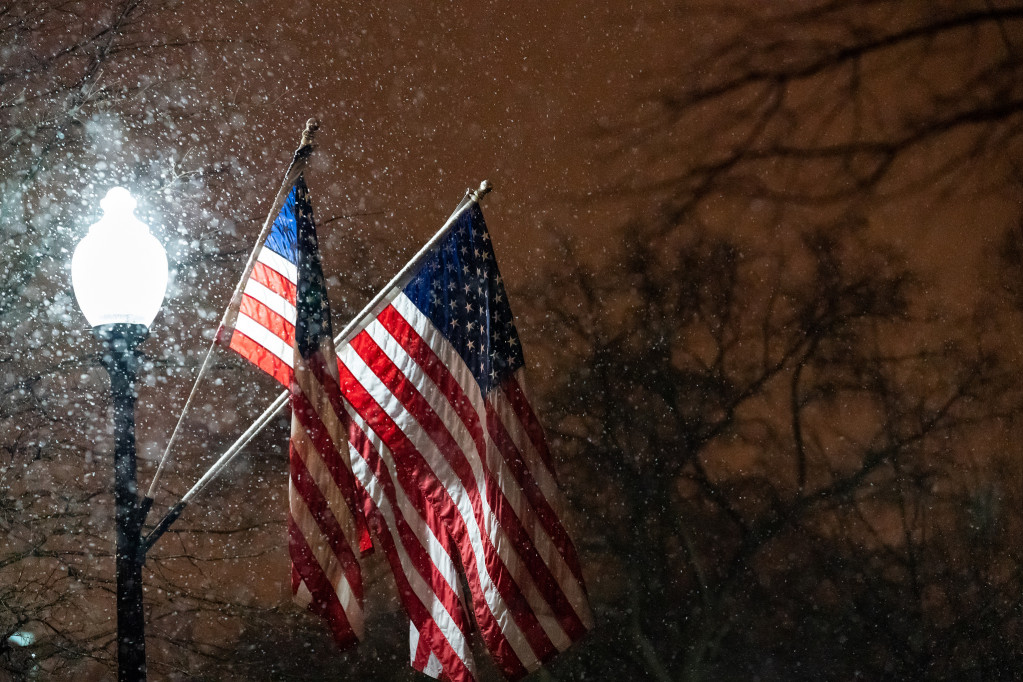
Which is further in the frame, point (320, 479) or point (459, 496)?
point (459, 496)

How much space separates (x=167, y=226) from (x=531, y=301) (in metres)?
1.37

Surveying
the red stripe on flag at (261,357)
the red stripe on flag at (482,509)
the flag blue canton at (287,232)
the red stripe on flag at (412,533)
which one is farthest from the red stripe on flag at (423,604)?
the flag blue canton at (287,232)

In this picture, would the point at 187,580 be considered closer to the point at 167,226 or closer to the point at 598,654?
the point at 167,226

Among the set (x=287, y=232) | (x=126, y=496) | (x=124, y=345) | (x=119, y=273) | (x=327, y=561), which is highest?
(x=287, y=232)

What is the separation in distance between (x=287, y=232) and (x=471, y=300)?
54cm

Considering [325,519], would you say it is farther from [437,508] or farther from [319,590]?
[437,508]

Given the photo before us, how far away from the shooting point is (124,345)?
2607 mm

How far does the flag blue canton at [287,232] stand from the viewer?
114 inches

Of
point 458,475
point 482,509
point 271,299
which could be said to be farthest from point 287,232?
point 482,509

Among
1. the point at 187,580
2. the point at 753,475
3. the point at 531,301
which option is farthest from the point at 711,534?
the point at 187,580

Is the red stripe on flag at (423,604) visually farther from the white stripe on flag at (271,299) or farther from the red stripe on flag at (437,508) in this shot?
the white stripe on flag at (271,299)

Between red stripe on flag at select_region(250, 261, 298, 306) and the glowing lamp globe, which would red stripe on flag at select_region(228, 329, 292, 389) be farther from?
Result: the glowing lamp globe

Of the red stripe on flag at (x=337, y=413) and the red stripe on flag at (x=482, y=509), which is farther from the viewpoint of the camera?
the red stripe on flag at (x=482, y=509)

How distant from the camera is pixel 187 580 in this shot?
3668 mm
